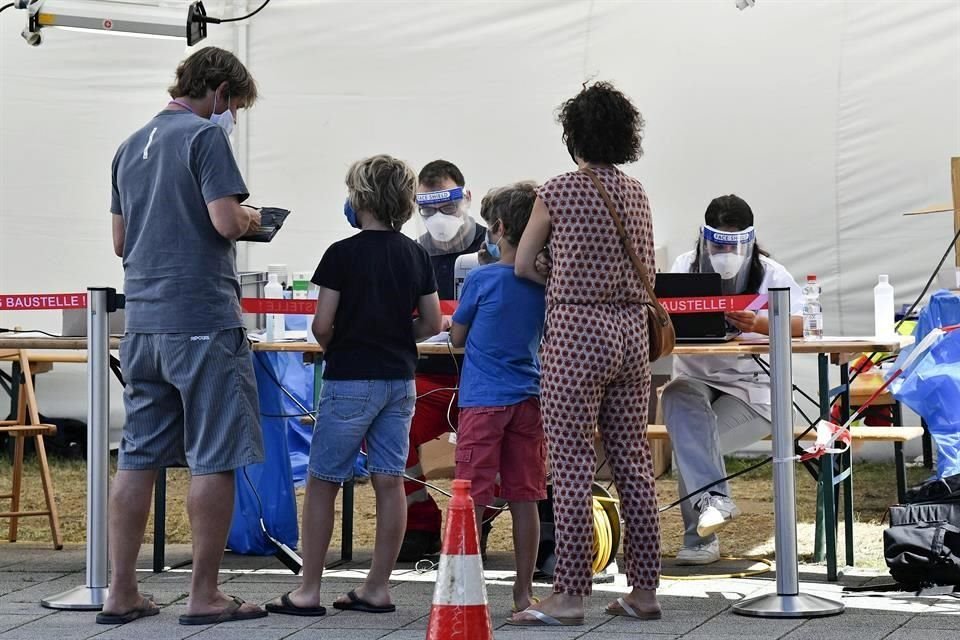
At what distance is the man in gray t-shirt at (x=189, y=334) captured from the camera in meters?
4.05

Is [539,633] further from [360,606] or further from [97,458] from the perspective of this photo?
[97,458]

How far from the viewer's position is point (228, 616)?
4.15 metres

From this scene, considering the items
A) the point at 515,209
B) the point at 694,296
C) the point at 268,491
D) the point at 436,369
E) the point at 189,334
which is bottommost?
the point at 268,491

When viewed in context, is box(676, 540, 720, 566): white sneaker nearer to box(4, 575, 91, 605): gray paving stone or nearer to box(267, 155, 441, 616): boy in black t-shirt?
box(267, 155, 441, 616): boy in black t-shirt

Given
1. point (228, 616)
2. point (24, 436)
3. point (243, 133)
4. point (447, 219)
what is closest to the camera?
point (228, 616)

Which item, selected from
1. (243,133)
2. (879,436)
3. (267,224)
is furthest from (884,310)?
(243,133)

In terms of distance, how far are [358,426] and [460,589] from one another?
1009 mm

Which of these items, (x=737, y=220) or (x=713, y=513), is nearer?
(x=713, y=513)

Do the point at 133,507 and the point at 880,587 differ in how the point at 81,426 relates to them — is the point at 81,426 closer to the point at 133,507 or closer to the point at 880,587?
the point at 133,507

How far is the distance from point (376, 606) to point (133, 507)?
2.46 feet

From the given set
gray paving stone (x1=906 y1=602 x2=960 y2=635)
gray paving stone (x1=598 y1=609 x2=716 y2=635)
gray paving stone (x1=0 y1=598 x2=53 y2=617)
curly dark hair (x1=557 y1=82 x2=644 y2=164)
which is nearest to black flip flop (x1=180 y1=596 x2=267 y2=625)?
gray paving stone (x1=0 y1=598 x2=53 y2=617)

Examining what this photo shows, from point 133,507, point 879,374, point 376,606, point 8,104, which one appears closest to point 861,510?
point 879,374

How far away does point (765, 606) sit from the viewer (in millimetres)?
4219

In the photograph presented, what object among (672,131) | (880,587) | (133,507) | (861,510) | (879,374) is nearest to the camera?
(133,507)
